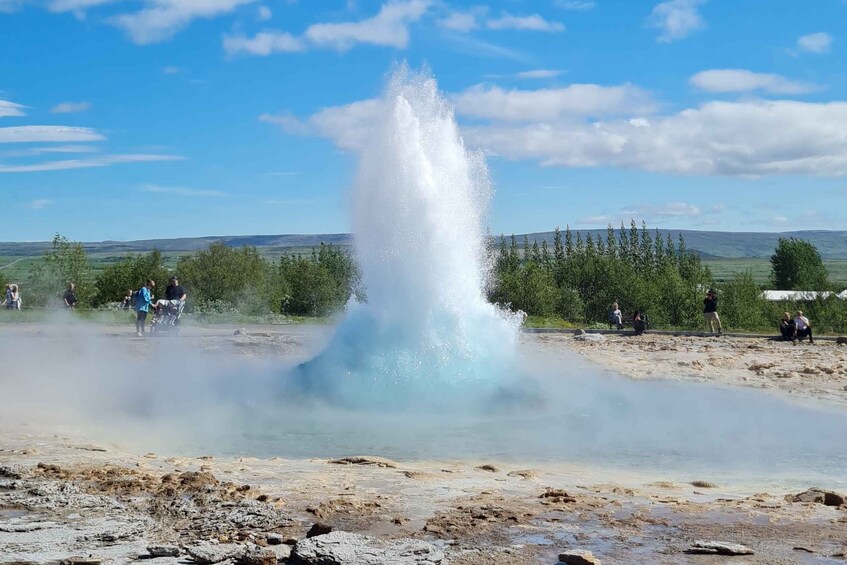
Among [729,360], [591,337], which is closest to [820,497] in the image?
[729,360]

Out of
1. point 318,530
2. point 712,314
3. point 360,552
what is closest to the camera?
point 360,552

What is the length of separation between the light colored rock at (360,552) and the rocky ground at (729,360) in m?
9.22

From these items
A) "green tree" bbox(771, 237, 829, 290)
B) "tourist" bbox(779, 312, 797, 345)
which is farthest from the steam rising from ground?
"green tree" bbox(771, 237, 829, 290)

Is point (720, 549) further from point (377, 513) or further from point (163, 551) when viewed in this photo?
point (163, 551)

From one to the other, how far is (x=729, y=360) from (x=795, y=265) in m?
87.0

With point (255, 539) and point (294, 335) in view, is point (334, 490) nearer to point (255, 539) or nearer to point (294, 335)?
point (255, 539)

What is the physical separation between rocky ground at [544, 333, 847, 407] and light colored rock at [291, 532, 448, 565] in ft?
30.2

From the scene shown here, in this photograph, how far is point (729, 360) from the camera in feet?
56.0

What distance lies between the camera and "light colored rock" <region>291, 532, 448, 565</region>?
4777mm

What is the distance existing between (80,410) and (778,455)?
798cm

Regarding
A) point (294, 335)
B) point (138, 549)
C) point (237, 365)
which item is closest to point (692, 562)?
point (138, 549)

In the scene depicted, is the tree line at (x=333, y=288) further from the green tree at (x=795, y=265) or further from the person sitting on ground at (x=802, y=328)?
the green tree at (x=795, y=265)

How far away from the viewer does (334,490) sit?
6.61m

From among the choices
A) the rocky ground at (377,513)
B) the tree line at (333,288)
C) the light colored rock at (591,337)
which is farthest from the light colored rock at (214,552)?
the tree line at (333,288)
